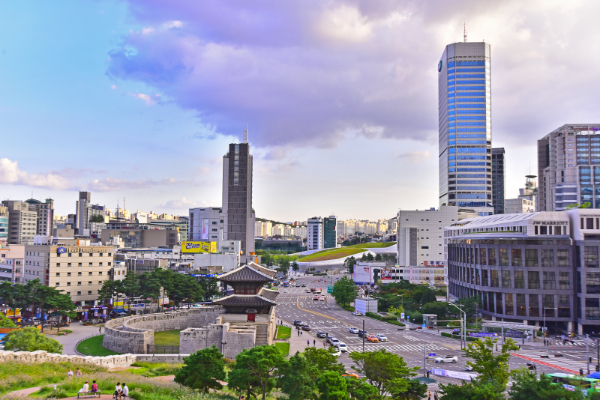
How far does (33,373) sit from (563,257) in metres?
84.2

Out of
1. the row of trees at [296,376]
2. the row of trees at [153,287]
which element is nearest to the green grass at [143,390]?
the row of trees at [296,376]

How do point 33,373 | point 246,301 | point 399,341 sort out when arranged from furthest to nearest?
point 399,341 < point 246,301 < point 33,373

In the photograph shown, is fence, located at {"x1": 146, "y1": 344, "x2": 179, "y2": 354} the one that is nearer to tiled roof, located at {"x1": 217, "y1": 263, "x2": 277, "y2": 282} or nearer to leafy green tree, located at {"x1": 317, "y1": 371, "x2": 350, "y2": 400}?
tiled roof, located at {"x1": 217, "y1": 263, "x2": 277, "y2": 282}

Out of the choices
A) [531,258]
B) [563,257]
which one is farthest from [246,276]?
[563,257]

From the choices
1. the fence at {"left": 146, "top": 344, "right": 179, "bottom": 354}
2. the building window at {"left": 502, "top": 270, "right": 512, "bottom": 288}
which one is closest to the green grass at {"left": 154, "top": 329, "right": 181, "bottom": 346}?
the fence at {"left": 146, "top": 344, "right": 179, "bottom": 354}

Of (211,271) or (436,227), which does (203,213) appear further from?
(436,227)

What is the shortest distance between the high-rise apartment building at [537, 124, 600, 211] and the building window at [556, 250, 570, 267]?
87.5 metres

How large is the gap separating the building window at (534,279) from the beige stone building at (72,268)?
86.3 m

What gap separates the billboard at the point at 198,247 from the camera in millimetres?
154125

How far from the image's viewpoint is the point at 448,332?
82125 mm

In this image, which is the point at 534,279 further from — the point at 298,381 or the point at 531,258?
the point at 298,381

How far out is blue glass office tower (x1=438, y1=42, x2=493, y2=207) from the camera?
178 m

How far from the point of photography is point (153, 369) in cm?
5116

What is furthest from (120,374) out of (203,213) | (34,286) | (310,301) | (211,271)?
(203,213)
